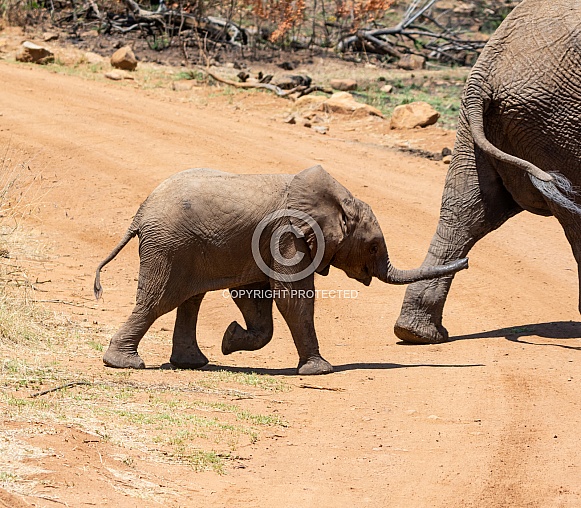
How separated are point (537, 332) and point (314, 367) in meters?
2.26

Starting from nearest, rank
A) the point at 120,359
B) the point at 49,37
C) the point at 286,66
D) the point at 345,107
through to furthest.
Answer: the point at 120,359
the point at 345,107
the point at 286,66
the point at 49,37

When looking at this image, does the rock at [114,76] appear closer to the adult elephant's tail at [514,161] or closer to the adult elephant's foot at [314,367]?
the adult elephant's tail at [514,161]

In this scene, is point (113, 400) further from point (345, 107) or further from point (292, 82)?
point (292, 82)

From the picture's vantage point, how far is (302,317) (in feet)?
23.4

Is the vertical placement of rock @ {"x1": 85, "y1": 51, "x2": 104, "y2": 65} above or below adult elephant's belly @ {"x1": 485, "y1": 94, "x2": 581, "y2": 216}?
below

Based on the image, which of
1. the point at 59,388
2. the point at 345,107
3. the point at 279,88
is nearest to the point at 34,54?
the point at 279,88

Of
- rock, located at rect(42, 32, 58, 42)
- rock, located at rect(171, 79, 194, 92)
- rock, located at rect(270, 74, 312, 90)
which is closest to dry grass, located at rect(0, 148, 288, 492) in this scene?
rock, located at rect(171, 79, 194, 92)

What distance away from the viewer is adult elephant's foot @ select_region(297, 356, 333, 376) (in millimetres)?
7188

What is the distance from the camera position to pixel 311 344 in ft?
23.6

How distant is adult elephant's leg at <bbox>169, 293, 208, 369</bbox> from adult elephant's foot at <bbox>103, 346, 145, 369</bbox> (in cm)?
31

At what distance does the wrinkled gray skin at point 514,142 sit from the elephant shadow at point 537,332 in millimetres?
419

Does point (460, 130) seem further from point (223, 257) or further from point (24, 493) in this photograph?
point (24, 493)

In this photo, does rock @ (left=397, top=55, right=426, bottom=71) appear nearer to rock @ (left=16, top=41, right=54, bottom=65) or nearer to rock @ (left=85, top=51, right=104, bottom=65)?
rock @ (left=85, top=51, right=104, bottom=65)

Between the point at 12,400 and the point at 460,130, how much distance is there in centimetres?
425
